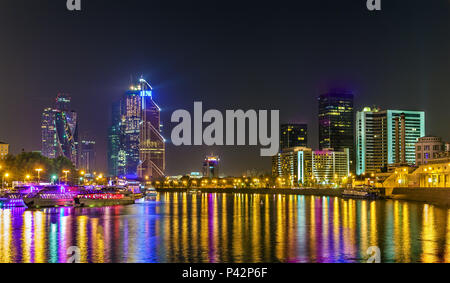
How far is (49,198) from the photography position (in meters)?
89.1

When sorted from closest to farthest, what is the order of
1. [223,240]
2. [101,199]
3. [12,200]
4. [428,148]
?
[223,240] → [12,200] → [101,199] → [428,148]

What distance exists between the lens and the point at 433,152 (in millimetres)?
160000

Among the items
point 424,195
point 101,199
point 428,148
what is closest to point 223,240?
point 101,199

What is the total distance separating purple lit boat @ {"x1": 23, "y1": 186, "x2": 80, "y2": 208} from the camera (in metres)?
85.8

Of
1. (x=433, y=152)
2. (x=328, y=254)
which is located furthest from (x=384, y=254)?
(x=433, y=152)

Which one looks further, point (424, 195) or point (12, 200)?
point (424, 195)

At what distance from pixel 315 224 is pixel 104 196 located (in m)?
53.2

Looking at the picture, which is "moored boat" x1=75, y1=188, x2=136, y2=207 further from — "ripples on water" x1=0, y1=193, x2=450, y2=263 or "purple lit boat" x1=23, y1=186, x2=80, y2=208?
"ripples on water" x1=0, y1=193, x2=450, y2=263

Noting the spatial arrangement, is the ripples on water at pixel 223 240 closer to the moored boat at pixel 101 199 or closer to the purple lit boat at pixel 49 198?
the purple lit boat at pixel 49 198

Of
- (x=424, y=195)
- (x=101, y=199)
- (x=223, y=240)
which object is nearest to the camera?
(x=223, y=240)

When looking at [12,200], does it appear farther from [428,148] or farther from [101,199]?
[428,148]

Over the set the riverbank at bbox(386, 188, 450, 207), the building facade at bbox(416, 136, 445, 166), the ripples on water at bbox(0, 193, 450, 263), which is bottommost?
the riverbank at bbox(386, 188, 450, 207)

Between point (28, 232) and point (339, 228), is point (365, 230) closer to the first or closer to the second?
point (339, 228)

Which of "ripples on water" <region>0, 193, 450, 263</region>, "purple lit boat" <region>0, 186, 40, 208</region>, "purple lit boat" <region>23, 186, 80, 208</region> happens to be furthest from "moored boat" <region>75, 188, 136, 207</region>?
"ripples on water" <region>0, 193, 450, 263</region>
